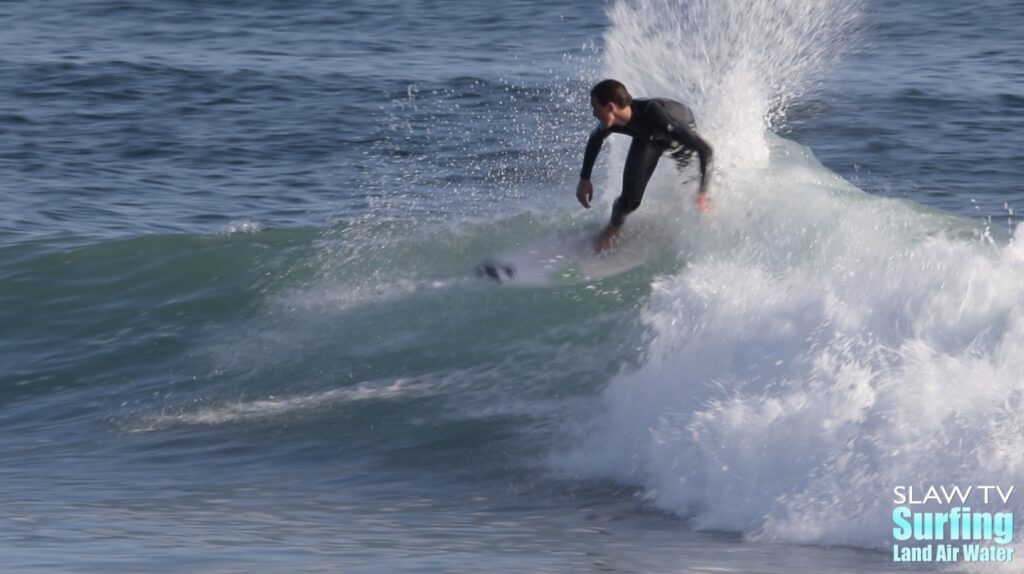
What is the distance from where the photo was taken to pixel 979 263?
30.2 ft

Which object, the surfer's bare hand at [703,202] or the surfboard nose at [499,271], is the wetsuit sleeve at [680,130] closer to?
the surfer's bare hand at [703,202]

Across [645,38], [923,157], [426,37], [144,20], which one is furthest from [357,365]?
[144,20]

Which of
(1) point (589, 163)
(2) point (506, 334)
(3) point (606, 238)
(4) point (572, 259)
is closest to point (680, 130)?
(1) point (589, 163)

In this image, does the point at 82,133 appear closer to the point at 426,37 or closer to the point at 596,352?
the point at 426,37

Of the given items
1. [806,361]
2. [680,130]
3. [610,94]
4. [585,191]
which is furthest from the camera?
[585,191]

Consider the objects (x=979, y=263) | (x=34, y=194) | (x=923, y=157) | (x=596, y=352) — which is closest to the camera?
(x=979, y=263)

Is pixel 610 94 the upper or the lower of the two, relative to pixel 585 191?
upper

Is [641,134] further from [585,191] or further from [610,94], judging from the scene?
[585,191]

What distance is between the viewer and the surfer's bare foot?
34.8 ft

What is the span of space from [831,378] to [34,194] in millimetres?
10904

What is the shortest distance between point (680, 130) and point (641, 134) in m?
0.25

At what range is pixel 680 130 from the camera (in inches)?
391

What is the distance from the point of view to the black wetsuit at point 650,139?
32.5 feet

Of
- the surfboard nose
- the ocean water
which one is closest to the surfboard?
the surfboard nose
